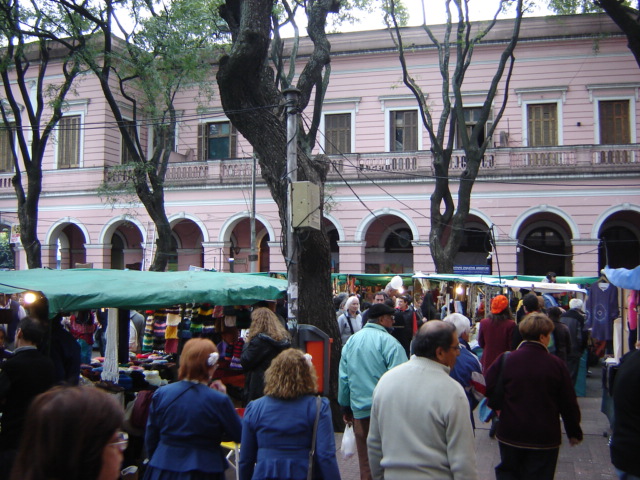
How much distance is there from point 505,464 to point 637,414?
46.5 inches

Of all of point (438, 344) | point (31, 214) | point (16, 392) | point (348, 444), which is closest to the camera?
point (438, 344)

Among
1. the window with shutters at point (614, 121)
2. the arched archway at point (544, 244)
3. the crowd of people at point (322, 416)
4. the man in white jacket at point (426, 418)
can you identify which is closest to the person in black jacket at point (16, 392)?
the crowd of people at point (322, 416)

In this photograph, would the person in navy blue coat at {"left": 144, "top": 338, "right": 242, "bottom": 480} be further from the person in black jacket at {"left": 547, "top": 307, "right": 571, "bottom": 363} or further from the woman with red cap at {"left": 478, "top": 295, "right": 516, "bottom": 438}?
the person in black jacket at {"left": 547, "top": 307, "right": 571, "bottom": 363}

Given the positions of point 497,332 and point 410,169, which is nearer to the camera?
point 497,332

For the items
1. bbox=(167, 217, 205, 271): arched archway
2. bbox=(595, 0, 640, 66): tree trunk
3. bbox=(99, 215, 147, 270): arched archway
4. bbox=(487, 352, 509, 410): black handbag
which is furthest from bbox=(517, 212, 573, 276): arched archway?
bbox=(487, 352, 509, 410): black handbag

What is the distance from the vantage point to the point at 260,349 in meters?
6.25

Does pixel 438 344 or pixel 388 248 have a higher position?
pixel 388 248

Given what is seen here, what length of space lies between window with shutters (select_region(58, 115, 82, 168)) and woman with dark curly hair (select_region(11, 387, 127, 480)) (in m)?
25.7

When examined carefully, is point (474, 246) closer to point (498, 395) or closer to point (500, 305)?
point (500, 305)

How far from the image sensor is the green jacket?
18.3ft

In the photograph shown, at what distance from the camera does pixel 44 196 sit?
85.4 ft

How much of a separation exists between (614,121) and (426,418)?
2171 centimetres

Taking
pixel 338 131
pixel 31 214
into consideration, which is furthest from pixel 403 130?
pixel 31 214

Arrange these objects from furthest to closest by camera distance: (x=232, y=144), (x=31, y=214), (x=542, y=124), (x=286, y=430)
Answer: (x=232, y=144) → (x=542, y=124) → (x=31, y=214) → (x=286, y=430)
